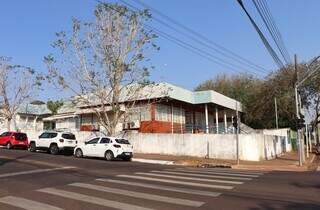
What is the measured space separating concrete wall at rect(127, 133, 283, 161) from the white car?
19.7 ft

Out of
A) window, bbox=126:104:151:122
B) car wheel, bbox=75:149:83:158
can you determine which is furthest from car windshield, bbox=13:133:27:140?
car wheel, bbox=75:149:83:158

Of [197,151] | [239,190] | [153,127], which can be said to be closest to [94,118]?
[153,127]

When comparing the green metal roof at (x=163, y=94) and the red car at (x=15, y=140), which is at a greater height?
the green metal roof at (x=163, y=94)

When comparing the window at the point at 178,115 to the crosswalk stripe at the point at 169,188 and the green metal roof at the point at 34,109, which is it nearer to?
the green metal roof at the point at 34,109

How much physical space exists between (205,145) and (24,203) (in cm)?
2496

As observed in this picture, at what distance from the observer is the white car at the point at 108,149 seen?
31312 mm

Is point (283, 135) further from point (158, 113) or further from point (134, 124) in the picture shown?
point (134, 124)

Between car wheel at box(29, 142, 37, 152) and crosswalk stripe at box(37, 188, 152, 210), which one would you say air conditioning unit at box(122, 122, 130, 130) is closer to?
car wheel at box(29, 142, 37, 152)

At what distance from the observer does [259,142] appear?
119 ft

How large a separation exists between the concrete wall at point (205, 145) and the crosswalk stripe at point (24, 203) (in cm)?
2385

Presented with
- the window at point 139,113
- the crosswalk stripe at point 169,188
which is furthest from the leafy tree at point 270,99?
the crosswalk stripe at point 169,188

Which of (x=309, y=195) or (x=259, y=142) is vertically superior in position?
(x=259, y=142)

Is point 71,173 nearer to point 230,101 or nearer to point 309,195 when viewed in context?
point 309,195

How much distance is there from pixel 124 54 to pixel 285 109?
30.8 meters
